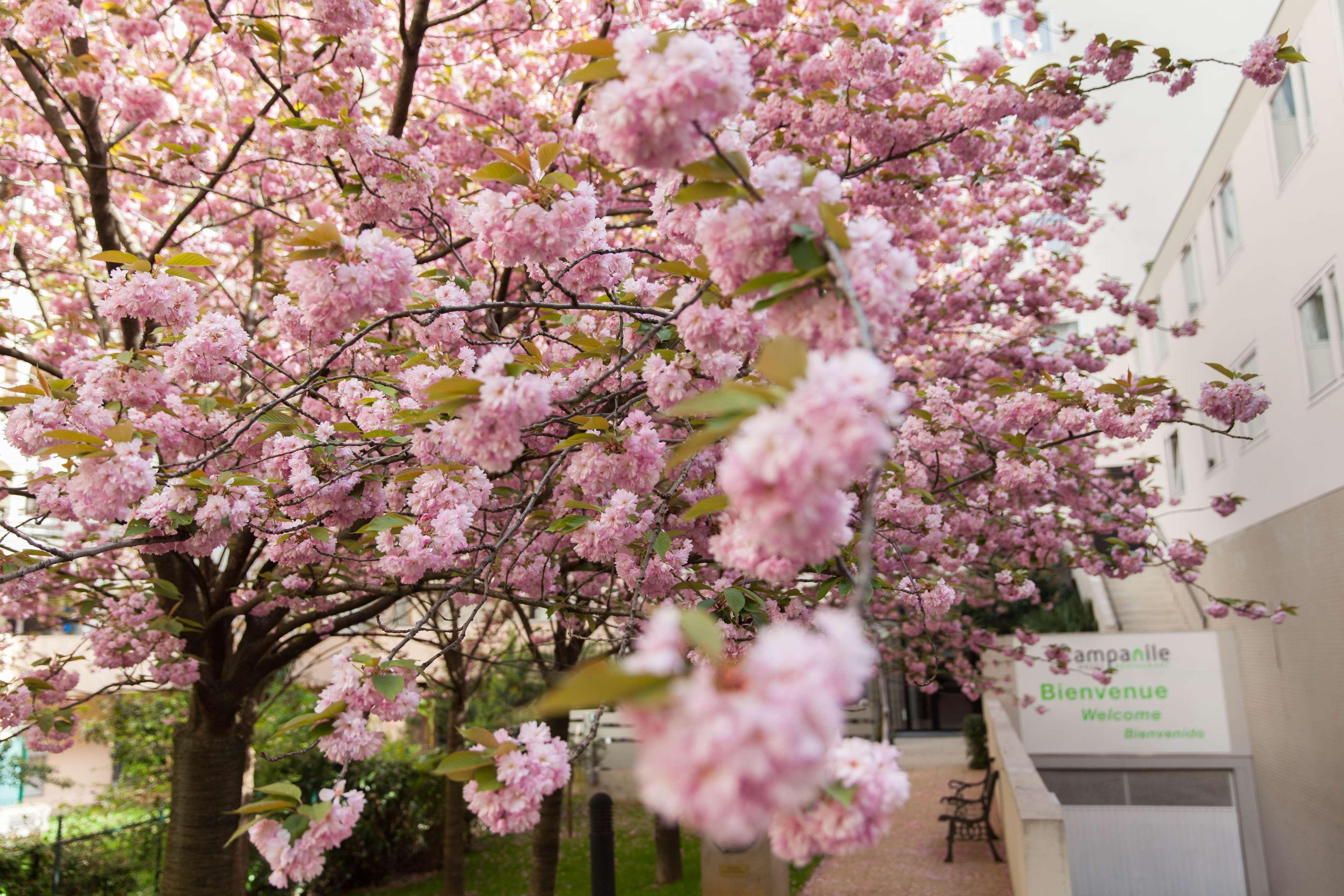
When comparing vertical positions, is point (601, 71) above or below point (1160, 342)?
below

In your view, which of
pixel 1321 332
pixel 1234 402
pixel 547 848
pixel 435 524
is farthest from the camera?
pixel 1321 332

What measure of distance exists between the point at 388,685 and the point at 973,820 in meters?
8.36

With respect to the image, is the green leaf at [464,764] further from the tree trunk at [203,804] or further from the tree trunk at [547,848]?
the tree trunk at [547,848]

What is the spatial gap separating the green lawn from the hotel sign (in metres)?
4.15

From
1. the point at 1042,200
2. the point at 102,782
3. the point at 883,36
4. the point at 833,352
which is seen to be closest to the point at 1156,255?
the point at 1042,200

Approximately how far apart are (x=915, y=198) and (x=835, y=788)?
4.02 m

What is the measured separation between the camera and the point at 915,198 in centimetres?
452

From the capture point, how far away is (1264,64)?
4508mm

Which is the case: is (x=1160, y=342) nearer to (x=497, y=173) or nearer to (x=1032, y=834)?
(x=1032, y=834)

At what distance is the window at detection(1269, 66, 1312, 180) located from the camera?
844 cm

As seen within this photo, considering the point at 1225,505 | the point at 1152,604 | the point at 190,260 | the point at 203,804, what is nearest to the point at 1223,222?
the point at 1225,505

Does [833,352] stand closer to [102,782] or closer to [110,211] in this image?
[110,211]

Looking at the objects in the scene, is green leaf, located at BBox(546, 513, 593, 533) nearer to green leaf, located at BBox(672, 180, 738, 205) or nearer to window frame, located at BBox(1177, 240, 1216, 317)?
green leaf, located at BBox(672, 180, 738, 205)

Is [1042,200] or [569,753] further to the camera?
[1042,200]
